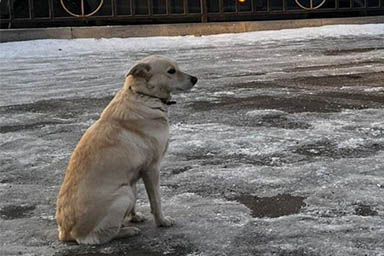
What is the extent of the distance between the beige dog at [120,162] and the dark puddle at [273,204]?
1.94 feet

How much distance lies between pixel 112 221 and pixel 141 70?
3.14 ft

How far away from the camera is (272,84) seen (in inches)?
380

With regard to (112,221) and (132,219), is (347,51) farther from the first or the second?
(112,221)

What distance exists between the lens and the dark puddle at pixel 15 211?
4.79 meters

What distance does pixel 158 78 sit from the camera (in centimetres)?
456

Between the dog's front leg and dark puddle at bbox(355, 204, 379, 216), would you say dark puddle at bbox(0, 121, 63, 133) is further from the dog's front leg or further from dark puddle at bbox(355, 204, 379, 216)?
dark puddle at bbox(355, 204, 379, 216)

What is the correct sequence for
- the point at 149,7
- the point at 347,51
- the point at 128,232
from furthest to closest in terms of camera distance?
1. the point at 149,7
2. the point at 347,51
3. the point at 128,232

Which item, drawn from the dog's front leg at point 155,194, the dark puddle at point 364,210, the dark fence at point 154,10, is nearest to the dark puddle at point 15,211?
the dog's front leg at point 155,194

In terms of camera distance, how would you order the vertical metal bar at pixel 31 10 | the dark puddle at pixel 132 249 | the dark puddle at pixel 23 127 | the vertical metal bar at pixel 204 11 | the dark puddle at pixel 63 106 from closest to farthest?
the dark puddle at pixel 132 249
the dark puddle at pixel 23 127
the dark puddle at pixel 63 106
the vertical metal bar at pixel 31 10
the vertical metal bar at pixel 204 11

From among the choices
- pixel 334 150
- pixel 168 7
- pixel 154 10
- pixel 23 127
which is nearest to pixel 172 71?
pixel 334 150

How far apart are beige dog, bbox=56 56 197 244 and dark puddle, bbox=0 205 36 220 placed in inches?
26.8

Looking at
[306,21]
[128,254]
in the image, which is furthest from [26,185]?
[306,21]

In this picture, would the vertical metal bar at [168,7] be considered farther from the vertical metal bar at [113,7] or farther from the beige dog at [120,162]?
the beige dog at [120,162]

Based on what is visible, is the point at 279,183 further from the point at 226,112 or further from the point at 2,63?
the point at 2,63
